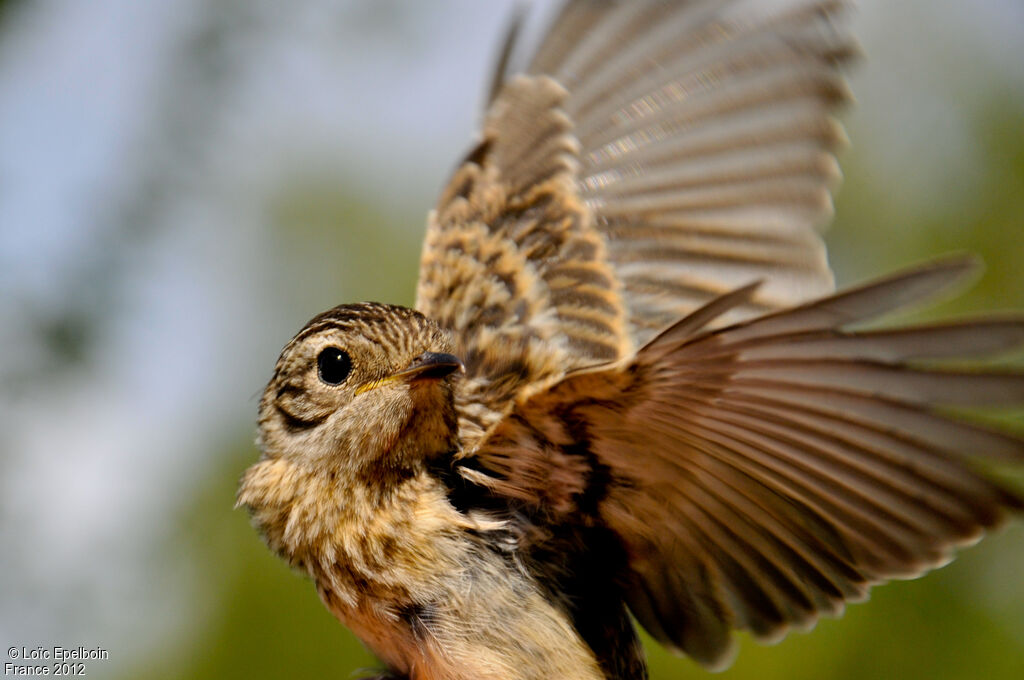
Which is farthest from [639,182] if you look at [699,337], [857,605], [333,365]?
[857,605]

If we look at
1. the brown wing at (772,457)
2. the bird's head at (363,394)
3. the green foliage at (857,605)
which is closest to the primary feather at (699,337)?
the brown wing at (772,457)

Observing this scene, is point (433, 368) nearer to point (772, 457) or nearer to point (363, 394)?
point (363, 394)

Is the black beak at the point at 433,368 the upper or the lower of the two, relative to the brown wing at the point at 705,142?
lower

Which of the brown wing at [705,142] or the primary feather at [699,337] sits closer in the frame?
the primary feather at [699,337]

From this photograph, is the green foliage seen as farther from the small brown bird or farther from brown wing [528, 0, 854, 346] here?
the small brown bird

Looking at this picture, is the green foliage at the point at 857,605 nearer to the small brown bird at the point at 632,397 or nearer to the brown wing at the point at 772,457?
the small brown bird at the point at 632,397

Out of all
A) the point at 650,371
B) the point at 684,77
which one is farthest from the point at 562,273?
the point at 650,371

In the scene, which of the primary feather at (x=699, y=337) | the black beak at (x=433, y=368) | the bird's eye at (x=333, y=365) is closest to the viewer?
the primary feather at (x=699, y=337)

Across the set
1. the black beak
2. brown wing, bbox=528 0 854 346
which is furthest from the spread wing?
the black beak
